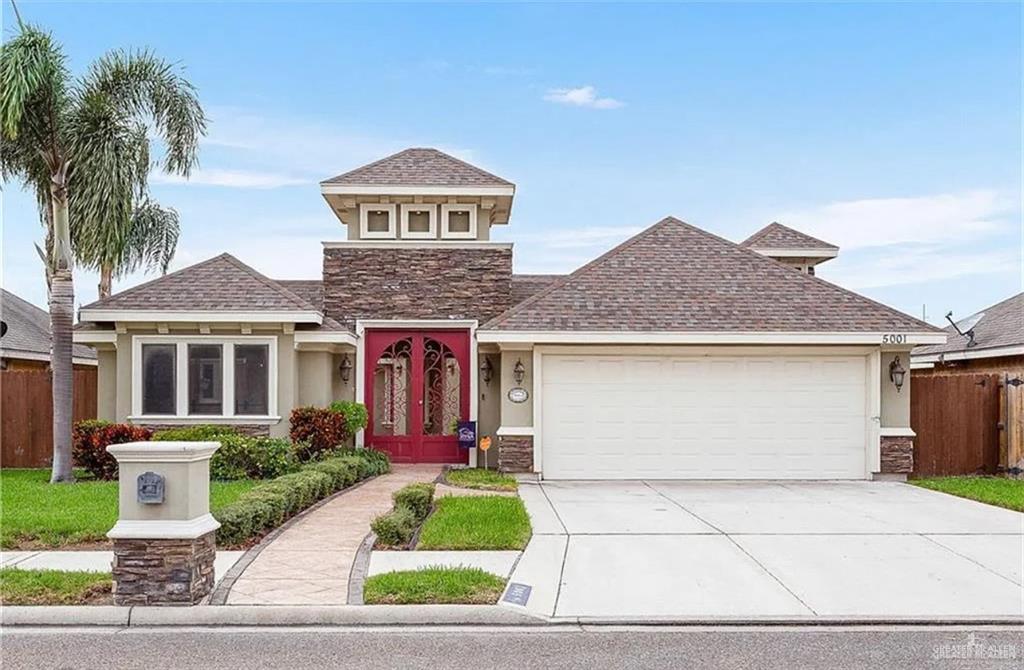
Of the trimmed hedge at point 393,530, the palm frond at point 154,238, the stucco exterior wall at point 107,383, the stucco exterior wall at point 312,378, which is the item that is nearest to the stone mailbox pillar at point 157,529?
the trimmed hedge at point 393,530

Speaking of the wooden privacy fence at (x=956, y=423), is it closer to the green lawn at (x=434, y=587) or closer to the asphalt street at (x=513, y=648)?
the asphalt street at (x=513, y=648)

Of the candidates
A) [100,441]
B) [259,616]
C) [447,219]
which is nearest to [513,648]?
[259,616]

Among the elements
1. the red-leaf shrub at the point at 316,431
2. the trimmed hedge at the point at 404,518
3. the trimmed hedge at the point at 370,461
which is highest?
the red-leaf shrub at the point at 316,431

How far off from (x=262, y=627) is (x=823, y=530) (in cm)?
655

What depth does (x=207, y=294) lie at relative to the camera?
51.0 ft

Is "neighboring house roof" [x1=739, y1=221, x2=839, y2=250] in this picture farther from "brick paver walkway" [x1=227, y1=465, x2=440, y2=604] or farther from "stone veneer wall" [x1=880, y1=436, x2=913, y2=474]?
"brick paver walkway" [x1=227, y1=465, x2=440, y2=604]

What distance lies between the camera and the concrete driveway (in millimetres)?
7254

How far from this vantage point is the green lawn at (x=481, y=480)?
45.4 feet

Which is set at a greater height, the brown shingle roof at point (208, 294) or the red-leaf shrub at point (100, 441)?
the brown shingle roof at point (208, 294)

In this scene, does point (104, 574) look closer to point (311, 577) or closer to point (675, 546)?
point (311, 577)

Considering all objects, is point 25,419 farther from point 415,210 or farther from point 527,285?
point 527,285

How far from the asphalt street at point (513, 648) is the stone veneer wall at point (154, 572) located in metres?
0.40

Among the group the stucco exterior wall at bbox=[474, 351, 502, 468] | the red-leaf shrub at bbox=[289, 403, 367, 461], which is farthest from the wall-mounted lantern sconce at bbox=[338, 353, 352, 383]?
the stucco exterior wall at bbox=[474, 351, 502, 468]

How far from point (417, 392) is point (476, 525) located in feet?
25.5
